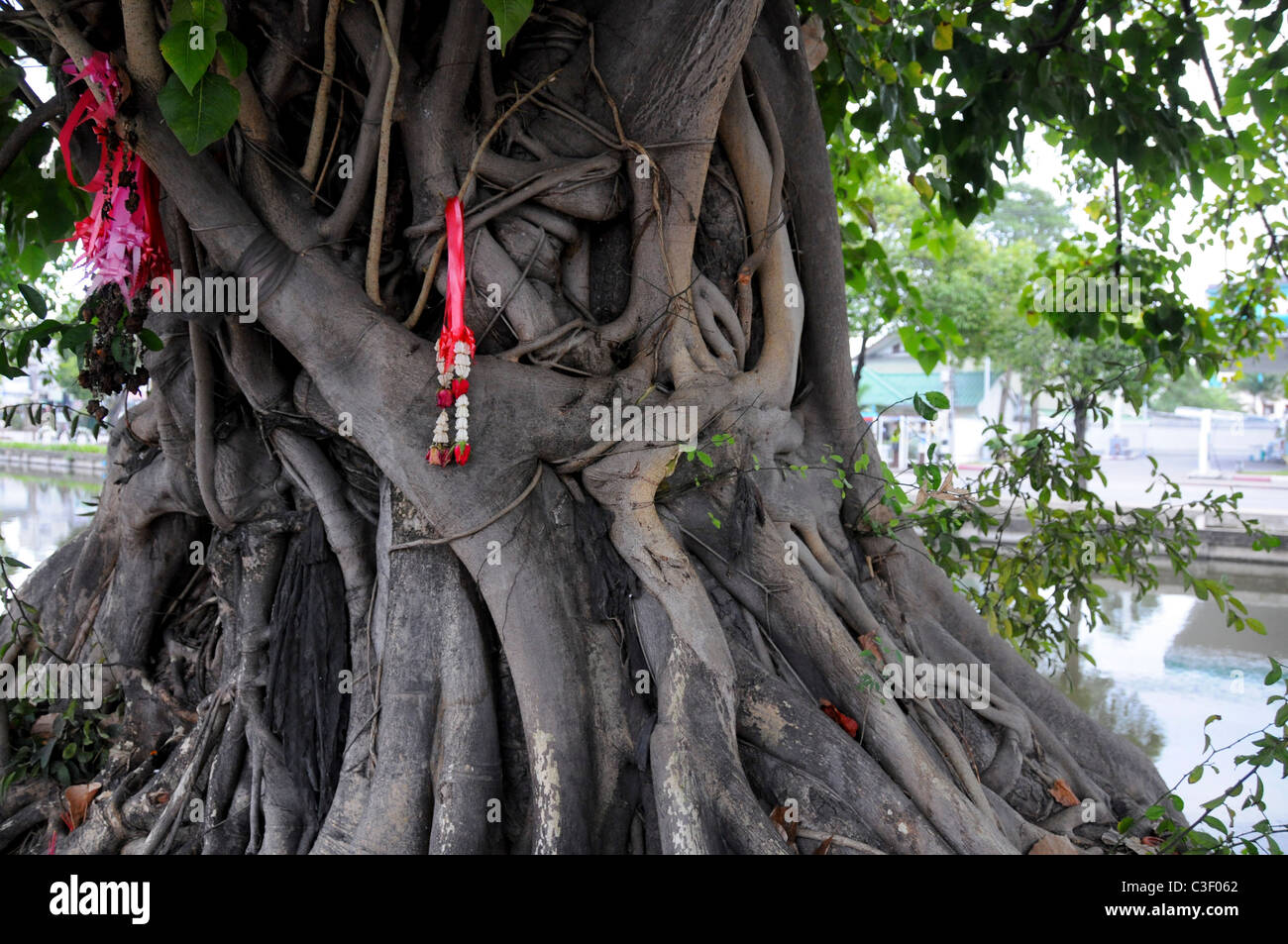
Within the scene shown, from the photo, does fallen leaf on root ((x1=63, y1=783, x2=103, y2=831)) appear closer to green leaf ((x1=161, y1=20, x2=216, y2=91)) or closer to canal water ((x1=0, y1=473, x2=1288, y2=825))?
canal water ((x1=0, y1=473, x2=1288, y2=825))

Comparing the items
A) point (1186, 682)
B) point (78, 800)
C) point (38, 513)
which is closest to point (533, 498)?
point (78, 800)

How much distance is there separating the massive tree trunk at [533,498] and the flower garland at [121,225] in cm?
11

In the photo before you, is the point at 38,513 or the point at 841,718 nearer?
the point at 841,718

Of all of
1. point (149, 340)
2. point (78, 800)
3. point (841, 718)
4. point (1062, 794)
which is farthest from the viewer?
point (78, 800)

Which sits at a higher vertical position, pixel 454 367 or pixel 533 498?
pixel 454 367

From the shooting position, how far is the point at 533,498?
2656 millimetres

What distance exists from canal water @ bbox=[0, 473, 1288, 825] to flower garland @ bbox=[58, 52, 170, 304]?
6.83 feet

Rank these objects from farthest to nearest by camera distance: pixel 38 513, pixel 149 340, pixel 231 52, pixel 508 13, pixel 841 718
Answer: pixel 38 513 → pixel 841 718 → pixel 149 340 → pixel 231 52 → pixel 508 13

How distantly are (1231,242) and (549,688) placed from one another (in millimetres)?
4931

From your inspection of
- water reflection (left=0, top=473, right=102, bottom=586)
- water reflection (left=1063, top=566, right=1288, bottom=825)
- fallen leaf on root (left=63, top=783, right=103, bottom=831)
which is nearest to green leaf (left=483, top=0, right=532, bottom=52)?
fallen leaf on root (left=63, top=783, right=103, bottom=831)

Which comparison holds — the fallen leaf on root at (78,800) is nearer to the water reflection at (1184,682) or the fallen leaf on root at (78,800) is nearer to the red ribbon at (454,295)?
the red ribbon at (454,295)

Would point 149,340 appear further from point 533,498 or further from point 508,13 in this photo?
point 508,13

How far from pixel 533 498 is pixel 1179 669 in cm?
584

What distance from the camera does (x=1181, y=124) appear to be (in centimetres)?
383
